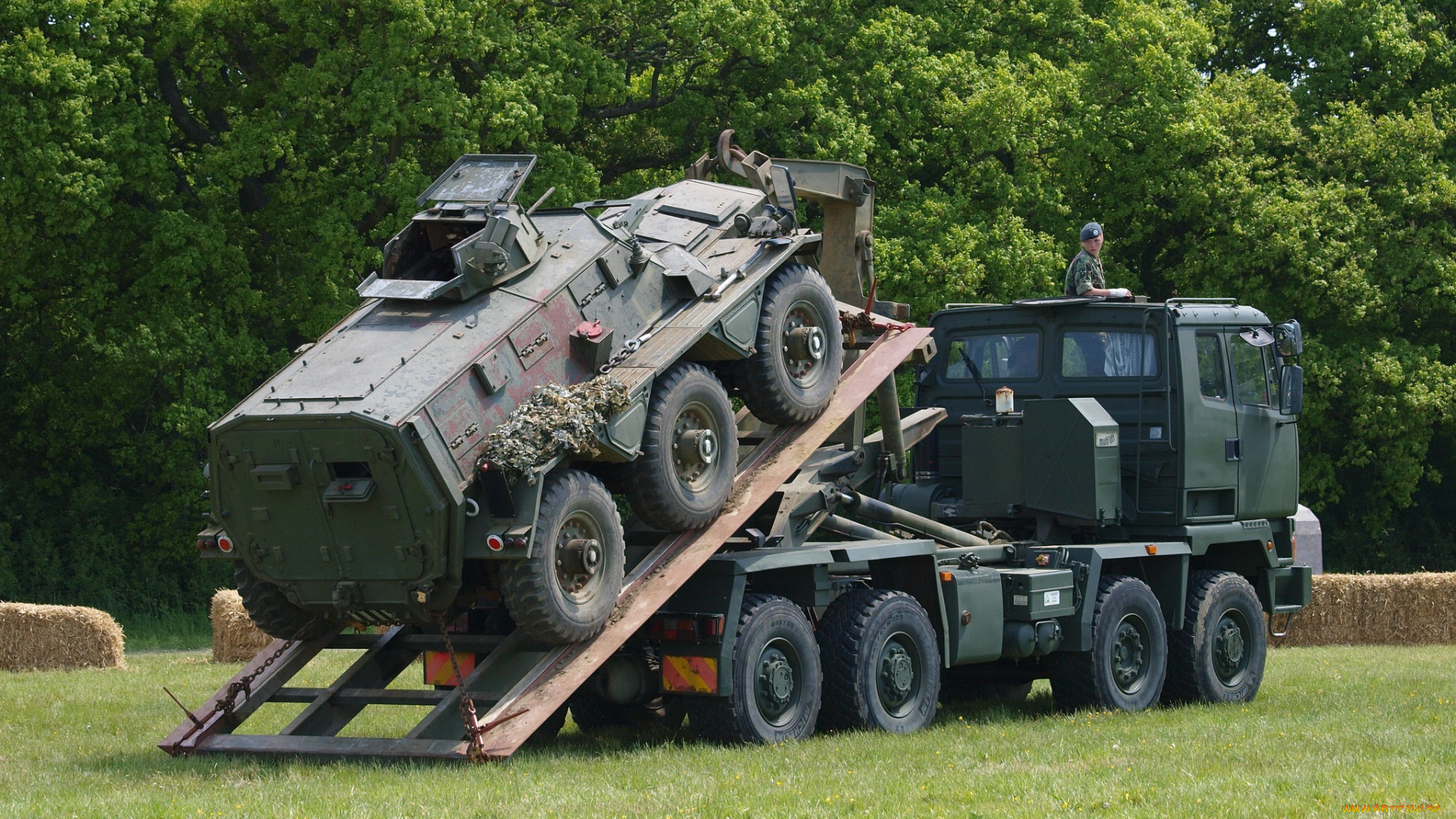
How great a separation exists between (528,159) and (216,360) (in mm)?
13631

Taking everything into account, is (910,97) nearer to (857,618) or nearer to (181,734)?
(857,618)

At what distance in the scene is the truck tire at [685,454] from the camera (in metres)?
11.0

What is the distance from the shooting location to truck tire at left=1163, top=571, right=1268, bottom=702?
1493 centimetres

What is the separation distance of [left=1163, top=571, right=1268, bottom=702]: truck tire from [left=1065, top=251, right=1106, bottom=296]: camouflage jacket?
258 centimetres

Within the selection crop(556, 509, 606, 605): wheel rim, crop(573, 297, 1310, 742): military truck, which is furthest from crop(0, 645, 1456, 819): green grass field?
crop(556, 509, 606, 605): wheel rim

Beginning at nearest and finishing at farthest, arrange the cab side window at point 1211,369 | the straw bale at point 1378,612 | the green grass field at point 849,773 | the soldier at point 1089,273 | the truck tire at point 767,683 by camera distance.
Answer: the green grass field at point 849,773 → the truck tire at point 767,683 → the cab side window at point 1211,369 → the soldier at point 1089,273 → the straw bale at point 1378,612

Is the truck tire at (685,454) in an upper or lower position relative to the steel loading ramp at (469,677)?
upper

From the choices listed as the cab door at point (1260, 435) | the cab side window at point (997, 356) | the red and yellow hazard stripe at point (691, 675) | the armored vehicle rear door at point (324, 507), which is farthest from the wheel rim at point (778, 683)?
the cab door at point (1260, 435)

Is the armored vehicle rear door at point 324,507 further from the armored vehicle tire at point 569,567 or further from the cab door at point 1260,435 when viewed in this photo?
the cab door at point 1260,435

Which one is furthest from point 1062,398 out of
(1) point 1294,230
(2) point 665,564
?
(1) point 1294,230

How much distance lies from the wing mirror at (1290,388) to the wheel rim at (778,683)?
555cm

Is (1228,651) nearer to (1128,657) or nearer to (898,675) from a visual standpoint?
(1128,657)

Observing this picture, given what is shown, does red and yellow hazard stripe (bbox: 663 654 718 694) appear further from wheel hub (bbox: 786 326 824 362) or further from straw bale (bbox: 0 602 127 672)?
straw bale (bbox: 0 602 127 672)

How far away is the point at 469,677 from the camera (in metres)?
10.8
